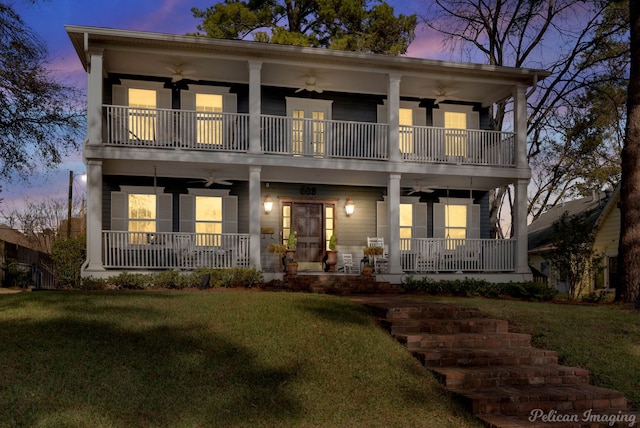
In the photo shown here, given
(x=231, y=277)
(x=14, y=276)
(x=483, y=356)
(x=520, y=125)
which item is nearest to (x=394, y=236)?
(x=231, y=277)

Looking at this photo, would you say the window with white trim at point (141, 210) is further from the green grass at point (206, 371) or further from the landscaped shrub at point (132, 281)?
the green grass at point (206, 371)

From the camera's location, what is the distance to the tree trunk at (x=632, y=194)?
1314 cm

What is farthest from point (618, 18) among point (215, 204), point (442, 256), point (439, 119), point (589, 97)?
point (215, 204)

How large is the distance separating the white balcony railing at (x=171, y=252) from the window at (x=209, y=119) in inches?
102

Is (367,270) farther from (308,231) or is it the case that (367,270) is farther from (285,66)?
(285,66)

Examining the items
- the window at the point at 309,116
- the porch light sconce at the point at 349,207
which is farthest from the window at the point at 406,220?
the window at the point at 309,116

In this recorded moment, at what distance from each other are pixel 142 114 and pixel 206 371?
9234 mm

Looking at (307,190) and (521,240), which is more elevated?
(307,190)

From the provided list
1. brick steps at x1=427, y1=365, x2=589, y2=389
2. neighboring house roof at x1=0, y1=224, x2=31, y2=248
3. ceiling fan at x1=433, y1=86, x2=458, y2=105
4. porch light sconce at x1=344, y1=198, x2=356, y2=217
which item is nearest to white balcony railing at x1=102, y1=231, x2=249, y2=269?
porch light sconce at x1=344, y1=198, x2=356, y2=217

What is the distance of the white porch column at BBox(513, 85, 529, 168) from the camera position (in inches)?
617

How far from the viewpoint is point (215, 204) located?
53.0 ft

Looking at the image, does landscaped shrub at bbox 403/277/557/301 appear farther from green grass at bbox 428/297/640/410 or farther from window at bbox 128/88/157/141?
window at bbox 128/88/157/141

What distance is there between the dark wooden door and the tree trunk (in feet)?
26.1

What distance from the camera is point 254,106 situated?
14.0 metres
